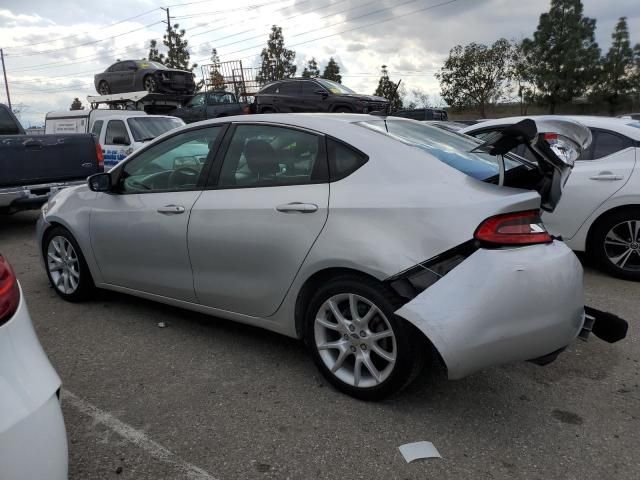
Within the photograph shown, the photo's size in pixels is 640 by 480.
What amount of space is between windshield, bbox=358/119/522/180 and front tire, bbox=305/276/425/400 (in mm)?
845

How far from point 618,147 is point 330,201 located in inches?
145

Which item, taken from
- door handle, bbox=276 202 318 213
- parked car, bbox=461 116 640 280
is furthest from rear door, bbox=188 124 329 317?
parked car, bbox=461 116 640 280

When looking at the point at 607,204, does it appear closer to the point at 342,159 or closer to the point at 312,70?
the point at 342,159

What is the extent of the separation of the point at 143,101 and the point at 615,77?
34.4 meters

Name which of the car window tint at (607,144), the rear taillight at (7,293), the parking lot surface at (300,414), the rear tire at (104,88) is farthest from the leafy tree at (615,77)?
the rear taillight at (7,293)

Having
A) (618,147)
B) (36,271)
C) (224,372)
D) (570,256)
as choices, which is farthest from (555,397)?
(36,271)

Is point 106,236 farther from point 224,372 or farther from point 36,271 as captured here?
point 36,271

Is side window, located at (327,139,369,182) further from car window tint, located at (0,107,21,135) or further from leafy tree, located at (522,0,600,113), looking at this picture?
leafy tree, located at (522,0,600,113)

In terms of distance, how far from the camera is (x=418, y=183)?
2719 millimetres

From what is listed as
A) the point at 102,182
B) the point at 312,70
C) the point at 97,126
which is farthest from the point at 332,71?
the point at 102,182

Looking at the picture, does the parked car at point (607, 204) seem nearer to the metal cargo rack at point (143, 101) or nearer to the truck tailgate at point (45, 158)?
the truck tailgate at point (45, 158)

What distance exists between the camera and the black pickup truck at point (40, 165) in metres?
6.86

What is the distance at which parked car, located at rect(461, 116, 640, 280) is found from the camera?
495 cm

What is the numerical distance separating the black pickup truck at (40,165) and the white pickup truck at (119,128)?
3.38m
